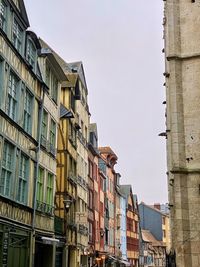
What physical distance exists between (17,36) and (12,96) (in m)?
2.74

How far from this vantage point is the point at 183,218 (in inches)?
680

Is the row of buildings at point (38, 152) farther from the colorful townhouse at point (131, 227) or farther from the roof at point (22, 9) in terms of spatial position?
the colorful townhouse at point (131, 227)

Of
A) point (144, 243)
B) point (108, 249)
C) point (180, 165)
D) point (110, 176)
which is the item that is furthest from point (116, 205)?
point (180, 165)

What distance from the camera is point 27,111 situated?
19.1 m

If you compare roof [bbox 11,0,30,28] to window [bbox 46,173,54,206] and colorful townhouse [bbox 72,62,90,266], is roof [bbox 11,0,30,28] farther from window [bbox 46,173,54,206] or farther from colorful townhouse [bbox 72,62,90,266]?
colorful townhouse [bbox 72,62,90,266]

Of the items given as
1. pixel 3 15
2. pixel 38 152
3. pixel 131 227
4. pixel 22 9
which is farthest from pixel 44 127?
pixel 131 227

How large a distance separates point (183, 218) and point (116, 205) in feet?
130

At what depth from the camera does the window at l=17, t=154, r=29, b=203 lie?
1790cm

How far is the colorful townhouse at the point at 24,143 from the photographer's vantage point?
16234mm

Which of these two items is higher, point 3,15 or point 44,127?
point 3,15

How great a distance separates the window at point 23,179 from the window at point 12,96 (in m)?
1.97

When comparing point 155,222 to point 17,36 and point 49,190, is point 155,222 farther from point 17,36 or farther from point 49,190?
point 17,36

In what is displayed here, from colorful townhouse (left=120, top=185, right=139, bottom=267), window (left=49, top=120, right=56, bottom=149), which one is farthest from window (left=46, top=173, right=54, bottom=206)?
colorful townhouse (left=120, top=185, right=139, bottom=267)

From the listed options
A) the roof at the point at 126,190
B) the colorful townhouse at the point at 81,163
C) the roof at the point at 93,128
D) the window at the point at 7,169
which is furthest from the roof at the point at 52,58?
the roof at the point at 126,190
